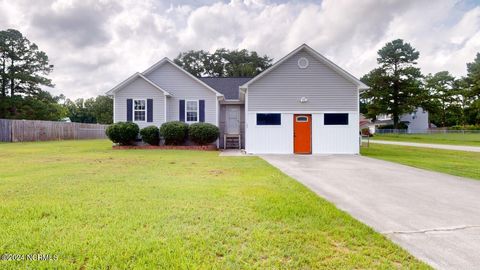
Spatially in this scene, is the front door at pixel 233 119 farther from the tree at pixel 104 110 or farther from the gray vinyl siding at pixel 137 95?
the tree at pixel 104 110

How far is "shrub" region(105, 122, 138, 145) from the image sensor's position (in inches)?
608

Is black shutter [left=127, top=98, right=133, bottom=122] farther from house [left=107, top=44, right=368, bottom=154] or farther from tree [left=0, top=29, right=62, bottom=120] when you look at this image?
tree [left=0, top=29, right=62, bottom=120]

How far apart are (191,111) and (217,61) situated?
2671cm

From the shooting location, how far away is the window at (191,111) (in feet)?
55.4

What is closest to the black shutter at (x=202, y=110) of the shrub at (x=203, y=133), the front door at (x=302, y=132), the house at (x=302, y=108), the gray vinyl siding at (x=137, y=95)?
the shrub at (x=203, y=133)

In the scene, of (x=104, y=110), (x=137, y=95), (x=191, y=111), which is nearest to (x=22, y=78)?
(x=137, y=95)

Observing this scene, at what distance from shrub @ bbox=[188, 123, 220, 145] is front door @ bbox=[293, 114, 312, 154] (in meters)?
4.79

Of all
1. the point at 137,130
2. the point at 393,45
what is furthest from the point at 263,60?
the point at 137,130

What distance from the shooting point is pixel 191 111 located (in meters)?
16.9

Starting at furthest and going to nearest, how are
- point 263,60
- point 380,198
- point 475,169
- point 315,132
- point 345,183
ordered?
point 263,60 < point 315,132 < point 475,169 < point 345,183 < point 380,198

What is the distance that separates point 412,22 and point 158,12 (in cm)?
1520

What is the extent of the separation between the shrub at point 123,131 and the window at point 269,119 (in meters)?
7.67

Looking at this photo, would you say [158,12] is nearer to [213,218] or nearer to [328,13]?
[328,13]

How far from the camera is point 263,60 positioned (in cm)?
4219
